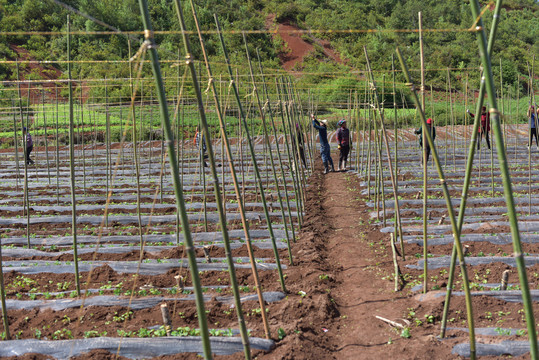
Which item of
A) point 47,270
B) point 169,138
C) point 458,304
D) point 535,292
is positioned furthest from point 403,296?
point 47,270

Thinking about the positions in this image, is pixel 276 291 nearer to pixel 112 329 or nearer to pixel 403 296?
pixel 403 296

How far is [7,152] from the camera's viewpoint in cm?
2147

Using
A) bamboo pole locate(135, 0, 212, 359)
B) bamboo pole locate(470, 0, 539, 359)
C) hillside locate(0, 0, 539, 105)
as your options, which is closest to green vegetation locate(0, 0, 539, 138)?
hillside locate(0, 0, 539, 105)

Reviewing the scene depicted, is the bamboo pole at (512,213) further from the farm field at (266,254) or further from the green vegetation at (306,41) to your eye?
the green vegetation at (306,41)

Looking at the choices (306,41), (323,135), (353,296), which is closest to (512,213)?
(353,296)

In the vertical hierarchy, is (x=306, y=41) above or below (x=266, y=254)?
above

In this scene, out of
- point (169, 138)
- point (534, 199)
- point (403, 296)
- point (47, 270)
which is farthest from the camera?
point (534, 199)

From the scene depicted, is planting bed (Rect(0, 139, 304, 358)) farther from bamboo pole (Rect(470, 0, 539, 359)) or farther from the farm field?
bamboo pole (Rect(470, 0, 539, 359))

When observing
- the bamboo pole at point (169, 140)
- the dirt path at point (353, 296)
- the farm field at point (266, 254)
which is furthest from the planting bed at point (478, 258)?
the bamboo pole at point (169, 140)

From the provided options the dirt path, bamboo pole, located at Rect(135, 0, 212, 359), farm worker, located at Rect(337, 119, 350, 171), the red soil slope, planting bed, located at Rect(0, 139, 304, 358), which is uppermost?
the red soil slope

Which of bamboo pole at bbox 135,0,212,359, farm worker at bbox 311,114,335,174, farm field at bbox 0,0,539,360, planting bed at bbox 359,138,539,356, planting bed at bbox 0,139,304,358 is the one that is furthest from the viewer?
farm worker at bbox 311,114,335,174

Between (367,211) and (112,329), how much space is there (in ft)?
19.6

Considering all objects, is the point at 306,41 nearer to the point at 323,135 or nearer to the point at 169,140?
the point at 323,135

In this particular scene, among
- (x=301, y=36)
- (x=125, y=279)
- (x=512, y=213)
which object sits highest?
(x=301, y=36)
